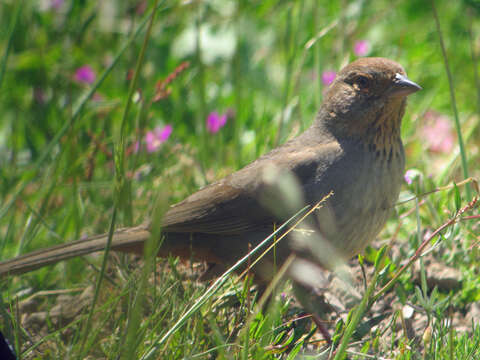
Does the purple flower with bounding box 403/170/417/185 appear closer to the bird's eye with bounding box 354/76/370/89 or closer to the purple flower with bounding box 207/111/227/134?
the bird's eye with bounding box 354/76/370/89

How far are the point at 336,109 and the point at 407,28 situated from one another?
2940 mm

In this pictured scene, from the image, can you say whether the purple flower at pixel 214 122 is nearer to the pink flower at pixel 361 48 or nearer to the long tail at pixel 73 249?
the pink flower at pixel 361 48

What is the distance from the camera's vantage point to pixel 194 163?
159 inches

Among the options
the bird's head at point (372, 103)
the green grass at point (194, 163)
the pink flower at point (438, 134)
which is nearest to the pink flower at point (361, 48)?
the green grass at point (194, 163)

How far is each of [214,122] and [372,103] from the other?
5.86 ft

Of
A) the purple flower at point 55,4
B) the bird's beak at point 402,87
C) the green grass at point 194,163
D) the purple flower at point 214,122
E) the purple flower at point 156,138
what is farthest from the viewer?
the purple flower at point 55,4

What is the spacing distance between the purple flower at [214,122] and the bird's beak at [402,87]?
180cm

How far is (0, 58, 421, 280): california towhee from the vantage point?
9.33ft

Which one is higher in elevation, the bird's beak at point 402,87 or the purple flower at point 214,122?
the bird's beak at point 402,87

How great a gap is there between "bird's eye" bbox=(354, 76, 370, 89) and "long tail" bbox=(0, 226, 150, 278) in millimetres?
1305

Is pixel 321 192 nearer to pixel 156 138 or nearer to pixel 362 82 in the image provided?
pixel 362 82

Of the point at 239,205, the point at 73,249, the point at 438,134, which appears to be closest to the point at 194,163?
the point at 239,205

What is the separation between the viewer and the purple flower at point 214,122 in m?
4.62

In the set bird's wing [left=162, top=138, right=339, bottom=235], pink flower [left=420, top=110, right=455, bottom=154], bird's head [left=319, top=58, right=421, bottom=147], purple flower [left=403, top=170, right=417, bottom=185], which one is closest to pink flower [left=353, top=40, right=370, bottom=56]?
pink flower [left=420, top=110, right=455, bottom=154]
